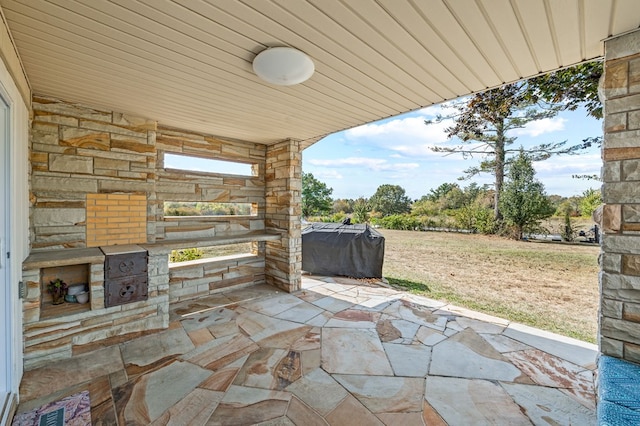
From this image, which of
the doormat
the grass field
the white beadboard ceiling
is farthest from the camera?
the grass field

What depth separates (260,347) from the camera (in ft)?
8.45

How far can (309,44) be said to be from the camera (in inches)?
65.5

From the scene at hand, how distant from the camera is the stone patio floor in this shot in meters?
1.75

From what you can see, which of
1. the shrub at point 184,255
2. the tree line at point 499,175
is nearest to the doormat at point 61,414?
the shrub at point 184,255

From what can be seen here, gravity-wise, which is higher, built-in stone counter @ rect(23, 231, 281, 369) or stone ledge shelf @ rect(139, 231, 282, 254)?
stone ledge shelf @ rect(139, 231, 282, 254)

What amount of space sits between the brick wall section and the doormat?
5.31 ft

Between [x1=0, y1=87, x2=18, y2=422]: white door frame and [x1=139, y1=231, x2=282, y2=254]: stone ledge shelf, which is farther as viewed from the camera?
[x1=139, y1=231, x2=282, y2=254]: stone ledge shelf

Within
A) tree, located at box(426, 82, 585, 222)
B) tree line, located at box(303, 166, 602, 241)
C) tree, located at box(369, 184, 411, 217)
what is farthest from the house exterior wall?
tree, located at box(369, 184, 411, 217)

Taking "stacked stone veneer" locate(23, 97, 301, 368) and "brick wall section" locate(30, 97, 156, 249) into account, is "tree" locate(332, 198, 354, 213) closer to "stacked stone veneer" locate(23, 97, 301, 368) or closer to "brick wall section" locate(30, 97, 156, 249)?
"stacked stone veneer" locate(23, 97, 301, 368)

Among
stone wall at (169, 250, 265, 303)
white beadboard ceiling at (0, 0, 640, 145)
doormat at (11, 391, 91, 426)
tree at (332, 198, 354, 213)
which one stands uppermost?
white beadboard ceiling at (0, 0, 640, 145)

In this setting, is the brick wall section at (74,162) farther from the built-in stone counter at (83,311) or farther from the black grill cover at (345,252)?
the black grill cover at (345,252)

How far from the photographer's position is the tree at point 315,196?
15.5 metres

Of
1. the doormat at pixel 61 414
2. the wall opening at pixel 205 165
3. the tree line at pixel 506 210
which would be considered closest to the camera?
the doormat at pixel 61 414

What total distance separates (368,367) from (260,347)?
1.08 metres
